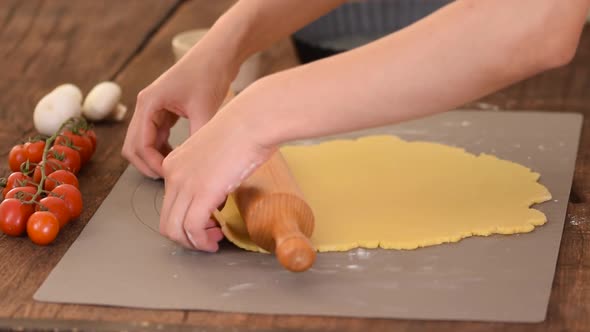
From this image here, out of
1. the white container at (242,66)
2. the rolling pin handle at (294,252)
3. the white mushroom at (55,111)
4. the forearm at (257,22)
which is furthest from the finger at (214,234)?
the white container at (242,66)

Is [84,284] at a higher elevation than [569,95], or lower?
higher

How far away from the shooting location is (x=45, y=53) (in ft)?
6.57

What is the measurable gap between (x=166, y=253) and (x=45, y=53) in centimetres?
98

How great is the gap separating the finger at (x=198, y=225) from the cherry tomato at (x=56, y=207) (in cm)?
20

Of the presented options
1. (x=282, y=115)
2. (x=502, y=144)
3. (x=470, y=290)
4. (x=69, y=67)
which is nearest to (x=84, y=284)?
(x=282, y=115)

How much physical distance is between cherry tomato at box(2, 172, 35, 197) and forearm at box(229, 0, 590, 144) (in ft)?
1.23

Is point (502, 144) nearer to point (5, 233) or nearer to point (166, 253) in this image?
point (166, 253)

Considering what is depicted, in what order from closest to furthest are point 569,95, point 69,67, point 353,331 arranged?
point 353,331
point 569,95
point 69,67

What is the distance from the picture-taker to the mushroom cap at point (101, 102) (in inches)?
63.7

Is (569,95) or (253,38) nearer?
(253,38)

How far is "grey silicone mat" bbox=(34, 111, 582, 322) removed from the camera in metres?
1.02

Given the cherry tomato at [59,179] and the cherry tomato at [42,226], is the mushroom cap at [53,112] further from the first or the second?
the cherry tomato at [42,226]

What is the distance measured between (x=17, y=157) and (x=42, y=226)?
0.25 metres

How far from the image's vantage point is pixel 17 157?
1385 millimetres
